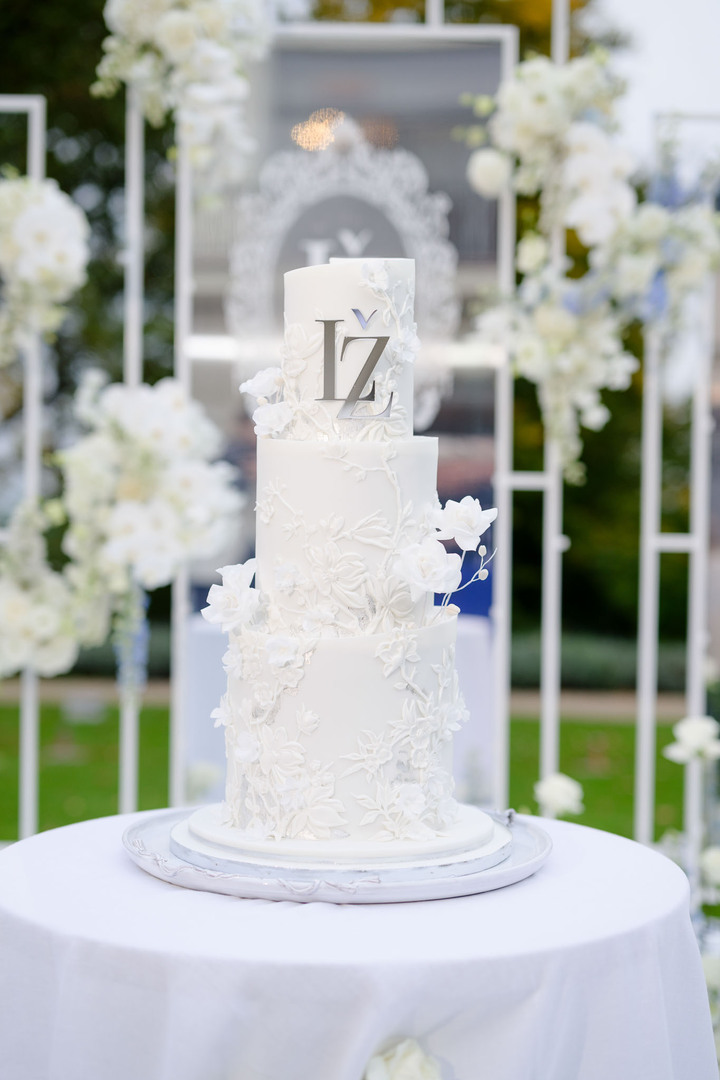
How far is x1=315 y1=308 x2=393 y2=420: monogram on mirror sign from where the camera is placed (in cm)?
193

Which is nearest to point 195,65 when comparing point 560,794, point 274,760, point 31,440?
point 31,440

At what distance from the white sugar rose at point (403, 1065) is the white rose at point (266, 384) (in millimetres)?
1020

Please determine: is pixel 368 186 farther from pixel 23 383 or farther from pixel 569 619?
pixel 569 619

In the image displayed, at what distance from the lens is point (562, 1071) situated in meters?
1.56

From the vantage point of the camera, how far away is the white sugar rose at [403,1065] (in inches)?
58.1

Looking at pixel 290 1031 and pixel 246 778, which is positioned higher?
pixel 246 778

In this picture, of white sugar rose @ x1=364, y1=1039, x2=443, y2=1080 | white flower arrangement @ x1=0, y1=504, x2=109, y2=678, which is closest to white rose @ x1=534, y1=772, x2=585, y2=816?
white flower arrangement @ x1=0, y1=504, x2=109, y2=678

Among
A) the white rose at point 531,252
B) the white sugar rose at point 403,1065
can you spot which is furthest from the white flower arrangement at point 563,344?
the white sugar rose at point 403,1065

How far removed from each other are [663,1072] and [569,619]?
758 cm

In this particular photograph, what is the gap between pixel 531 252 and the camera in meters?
3.98

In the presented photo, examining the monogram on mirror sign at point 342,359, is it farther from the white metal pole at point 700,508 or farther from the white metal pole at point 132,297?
the white metal pole at point 700,508

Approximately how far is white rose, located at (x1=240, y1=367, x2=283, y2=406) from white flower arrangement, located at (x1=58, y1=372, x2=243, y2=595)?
1.88 meters

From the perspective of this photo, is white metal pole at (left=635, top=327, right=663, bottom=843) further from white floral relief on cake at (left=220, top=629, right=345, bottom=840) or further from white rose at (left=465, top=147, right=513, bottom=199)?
white floral relief on cake at (left=220, top=629, right=345, bottom=840)

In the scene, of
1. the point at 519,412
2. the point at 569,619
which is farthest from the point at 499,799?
the point at 569,619
